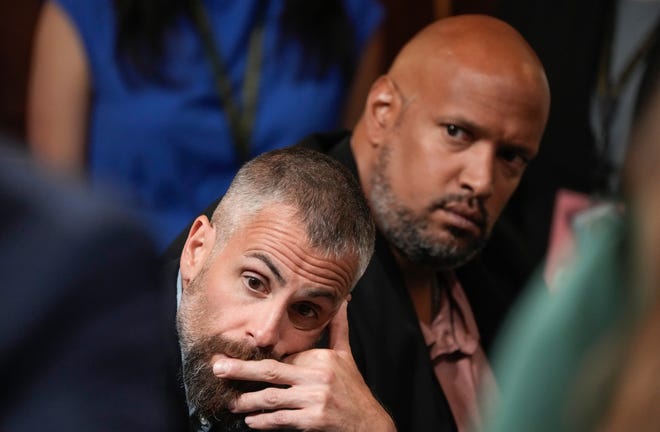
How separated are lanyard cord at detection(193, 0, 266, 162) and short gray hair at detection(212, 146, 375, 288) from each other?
0.35 metres

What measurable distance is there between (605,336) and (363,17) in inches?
39.9

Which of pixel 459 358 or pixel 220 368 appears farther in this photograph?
pixel 459 358

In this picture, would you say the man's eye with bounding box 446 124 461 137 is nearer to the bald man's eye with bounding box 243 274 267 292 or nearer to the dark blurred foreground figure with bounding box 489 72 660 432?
the bald man's eye with bounding box 243 274 267 292

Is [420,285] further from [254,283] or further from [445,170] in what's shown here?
[254,283]

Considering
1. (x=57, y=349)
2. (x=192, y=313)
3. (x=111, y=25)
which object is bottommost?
(x=192, y=313)

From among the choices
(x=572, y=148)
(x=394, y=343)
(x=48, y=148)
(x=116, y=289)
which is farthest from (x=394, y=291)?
(x=116, y=289)

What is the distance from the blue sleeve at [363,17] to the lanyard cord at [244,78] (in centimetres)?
16

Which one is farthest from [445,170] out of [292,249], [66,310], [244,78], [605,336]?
[66,310]

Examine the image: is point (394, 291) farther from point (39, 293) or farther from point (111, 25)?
point (39, 293)

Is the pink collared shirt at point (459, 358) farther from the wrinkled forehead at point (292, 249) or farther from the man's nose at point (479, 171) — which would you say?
the wrinkled forehead at point (292, 249)

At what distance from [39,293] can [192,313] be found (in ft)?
2.12

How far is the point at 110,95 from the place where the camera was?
1.66 meters

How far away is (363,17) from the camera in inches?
68.9

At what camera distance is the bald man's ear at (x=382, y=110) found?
61.9 inches
